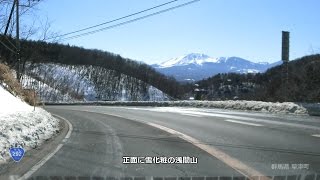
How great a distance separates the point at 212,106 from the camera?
40.0 meters

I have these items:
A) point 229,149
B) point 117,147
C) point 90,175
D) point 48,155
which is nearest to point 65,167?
point 90,175

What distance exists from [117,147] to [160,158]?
7.09 ft

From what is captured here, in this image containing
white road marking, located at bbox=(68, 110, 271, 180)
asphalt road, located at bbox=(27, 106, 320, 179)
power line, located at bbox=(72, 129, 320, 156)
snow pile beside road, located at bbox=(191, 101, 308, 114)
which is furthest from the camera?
snow pile beside road, located at bbox=(191, 101, 308, 114)

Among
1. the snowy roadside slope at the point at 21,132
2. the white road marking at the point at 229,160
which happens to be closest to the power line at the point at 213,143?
the white road marking at the point at 229,160

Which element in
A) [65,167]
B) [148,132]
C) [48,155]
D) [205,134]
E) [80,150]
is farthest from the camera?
[148,132]

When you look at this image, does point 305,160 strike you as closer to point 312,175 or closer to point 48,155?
point 312,175

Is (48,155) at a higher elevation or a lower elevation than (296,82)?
lower

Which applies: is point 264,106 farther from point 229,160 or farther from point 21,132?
point 229,160

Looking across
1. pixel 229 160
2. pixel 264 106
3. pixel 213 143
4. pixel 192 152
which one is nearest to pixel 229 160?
pixel 229 160

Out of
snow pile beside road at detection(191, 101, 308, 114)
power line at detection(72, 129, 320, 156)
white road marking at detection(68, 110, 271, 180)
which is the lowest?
white road marking at detection(68, 110, 271, 180)

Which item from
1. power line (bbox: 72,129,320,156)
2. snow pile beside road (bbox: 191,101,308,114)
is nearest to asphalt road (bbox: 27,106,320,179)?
power line (bbox: 72,129,320,156)

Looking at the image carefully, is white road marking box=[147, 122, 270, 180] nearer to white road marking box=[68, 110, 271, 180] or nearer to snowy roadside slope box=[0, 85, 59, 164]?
white road marking box=[68, 110, 271, 180]

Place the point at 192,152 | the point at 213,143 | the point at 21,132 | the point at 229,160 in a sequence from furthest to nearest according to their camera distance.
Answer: the point at 213,143 → the point at 21,132 → the point at 192,152 → the point at 229,160

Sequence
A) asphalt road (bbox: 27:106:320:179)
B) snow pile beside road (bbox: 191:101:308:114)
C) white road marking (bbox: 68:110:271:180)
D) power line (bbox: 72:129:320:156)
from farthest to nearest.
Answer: snow pile beside road (bbox: 191:101:308:114)
power line (bbox: 72:129:320:156)
asphalt road (bbox: 27:106:320:179)
white road marking (bbox: 68:110:271:180)
